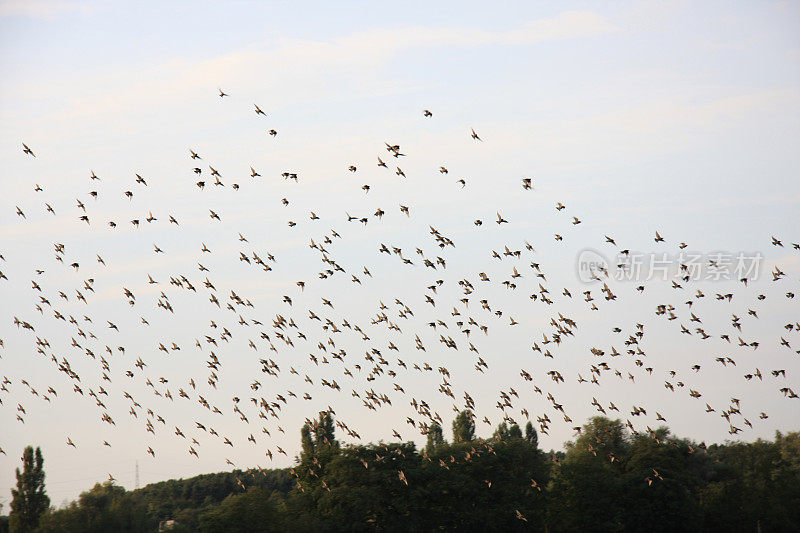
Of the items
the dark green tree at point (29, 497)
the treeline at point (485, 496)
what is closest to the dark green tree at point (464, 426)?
the treeline at point (485, 496)

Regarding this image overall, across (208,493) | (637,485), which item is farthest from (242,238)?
(208,493)

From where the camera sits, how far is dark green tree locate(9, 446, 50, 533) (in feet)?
296

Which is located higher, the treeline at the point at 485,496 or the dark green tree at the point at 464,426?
the dark green tree at the point at 464,426

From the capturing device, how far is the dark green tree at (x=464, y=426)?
125069 millimetres

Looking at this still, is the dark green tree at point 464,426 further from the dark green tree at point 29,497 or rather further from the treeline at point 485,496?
the dark green tree at point 29,497

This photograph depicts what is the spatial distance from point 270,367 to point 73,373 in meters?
21.2

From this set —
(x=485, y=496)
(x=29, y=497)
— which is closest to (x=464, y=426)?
(x=485, y=496)

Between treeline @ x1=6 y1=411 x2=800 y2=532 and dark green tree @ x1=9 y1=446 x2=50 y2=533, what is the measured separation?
8139 mm

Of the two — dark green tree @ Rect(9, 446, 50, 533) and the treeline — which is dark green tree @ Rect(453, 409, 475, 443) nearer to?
the treeline

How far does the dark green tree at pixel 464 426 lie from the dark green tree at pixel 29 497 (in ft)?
180

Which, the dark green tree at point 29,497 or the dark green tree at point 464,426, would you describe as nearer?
the dark green tree at point 29,497

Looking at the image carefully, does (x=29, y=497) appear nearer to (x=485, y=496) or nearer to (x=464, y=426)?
(x=485, y=496)

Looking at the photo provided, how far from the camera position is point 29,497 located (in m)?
92.0

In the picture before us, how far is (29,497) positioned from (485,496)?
154ft
